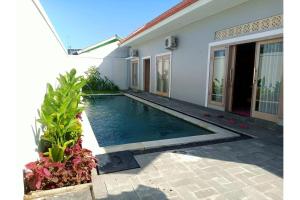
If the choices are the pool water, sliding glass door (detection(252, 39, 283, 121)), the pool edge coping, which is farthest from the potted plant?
sliding glass door (detection(252, 39, 283, 121))

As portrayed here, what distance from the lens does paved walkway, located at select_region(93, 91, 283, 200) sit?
2652mm

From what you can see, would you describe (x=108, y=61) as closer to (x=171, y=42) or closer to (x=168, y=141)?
(x=171, y=42)

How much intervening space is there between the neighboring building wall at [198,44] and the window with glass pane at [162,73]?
51cm

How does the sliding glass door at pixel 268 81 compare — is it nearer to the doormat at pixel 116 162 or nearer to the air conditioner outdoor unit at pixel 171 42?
the doormat at pixel 116 162

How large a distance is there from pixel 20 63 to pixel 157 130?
437cm

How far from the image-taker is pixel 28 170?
2648 mm

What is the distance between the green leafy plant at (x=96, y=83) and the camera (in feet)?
54.8

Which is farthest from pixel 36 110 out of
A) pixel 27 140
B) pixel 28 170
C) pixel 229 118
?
pixel 229 118

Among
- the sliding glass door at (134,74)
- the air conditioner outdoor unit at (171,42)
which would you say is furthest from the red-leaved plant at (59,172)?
the sliding glass door at (134,74)

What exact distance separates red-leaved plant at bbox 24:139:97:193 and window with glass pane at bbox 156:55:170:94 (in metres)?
8.89

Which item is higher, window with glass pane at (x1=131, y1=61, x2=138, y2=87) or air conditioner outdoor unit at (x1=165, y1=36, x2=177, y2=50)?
air conditioner outdoor unit at (x1=165, y1=36, x2=177, y2=50)

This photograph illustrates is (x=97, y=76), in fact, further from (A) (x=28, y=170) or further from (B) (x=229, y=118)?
(A) (x=28, y=170)

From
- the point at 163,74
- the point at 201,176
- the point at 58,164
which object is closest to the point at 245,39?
the point at 201,176

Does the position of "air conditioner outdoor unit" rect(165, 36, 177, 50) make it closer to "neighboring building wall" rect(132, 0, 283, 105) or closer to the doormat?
"neighboring building wall" rect(132, 0, 283, 105)
